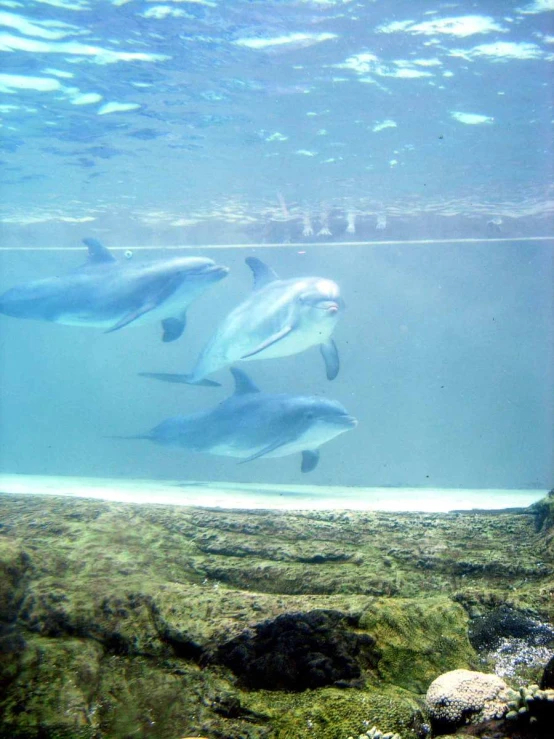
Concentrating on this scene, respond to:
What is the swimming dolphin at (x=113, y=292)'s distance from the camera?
10.7m

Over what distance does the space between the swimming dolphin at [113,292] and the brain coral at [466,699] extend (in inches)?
364

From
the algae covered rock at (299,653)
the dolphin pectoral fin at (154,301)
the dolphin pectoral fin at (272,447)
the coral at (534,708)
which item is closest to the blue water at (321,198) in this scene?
the dolphin pectoral fin at (154,301)

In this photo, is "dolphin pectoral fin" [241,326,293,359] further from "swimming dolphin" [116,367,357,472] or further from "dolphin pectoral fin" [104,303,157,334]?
"dolphin pectoral fin" [104,303,157,334]

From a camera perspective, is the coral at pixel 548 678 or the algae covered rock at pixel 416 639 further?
the algae covered rock at pixel 416 639

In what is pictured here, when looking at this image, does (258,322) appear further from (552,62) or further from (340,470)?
(340,470)

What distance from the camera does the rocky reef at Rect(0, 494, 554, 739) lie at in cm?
250

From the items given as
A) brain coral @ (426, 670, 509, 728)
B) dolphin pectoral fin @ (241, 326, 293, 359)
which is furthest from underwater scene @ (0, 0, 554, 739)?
dolphin pectoral fin @ (241, 326, 293, 359)

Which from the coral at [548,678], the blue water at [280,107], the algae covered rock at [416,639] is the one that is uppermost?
the blue water at [280,107]

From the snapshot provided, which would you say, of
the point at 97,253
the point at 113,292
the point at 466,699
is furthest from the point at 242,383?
the point at 466,699

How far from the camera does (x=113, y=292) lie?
35.8 feet

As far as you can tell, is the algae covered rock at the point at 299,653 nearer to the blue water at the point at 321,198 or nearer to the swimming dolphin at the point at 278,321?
the swimming dolphin at the point at 278,321

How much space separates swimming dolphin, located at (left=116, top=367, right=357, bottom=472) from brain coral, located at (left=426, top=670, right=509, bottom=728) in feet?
25.1

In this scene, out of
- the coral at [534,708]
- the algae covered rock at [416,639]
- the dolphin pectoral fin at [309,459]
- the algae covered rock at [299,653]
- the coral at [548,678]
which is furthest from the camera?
the dolphin pectoral fin at [309,459]

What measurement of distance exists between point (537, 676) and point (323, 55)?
1091 centimetres
